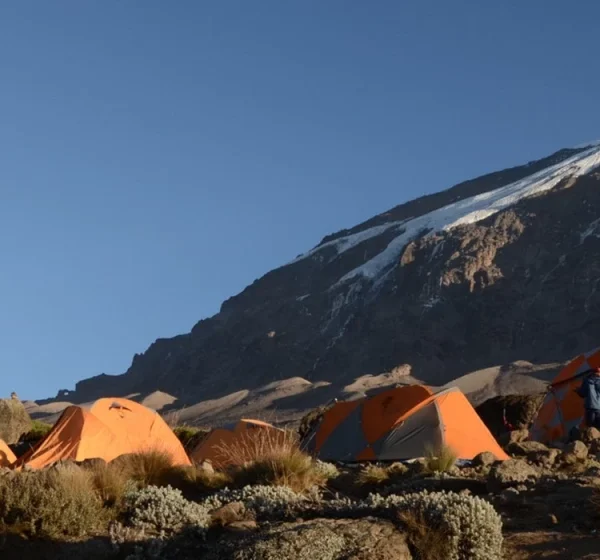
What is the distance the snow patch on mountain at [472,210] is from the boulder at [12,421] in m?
96.2

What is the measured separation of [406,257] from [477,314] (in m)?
14.8

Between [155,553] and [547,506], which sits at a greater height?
[155,553]

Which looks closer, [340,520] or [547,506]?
[340,520]

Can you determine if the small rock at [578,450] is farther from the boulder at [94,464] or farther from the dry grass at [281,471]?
the boulder at [94,464]

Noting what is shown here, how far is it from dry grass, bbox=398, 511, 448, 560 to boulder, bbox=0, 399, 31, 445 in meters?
19.9

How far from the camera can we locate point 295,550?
22.4 ft

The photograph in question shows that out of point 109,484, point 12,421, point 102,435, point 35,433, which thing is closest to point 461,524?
point 109,484

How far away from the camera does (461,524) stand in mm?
7379

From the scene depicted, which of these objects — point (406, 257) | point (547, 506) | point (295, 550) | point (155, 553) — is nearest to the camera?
point (295, 550)

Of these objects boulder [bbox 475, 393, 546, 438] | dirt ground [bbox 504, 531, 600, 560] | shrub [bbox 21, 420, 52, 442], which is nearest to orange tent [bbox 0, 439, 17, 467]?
shrub [bbox 21, 420, 52, 442]

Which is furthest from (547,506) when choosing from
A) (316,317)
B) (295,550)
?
(316,317)

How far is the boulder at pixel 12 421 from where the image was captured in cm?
→ 2577

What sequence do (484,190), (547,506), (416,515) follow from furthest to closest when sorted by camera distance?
(484,190) → (547,506) → (416,515)

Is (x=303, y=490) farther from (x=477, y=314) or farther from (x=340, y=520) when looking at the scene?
(x=477, y=314)
